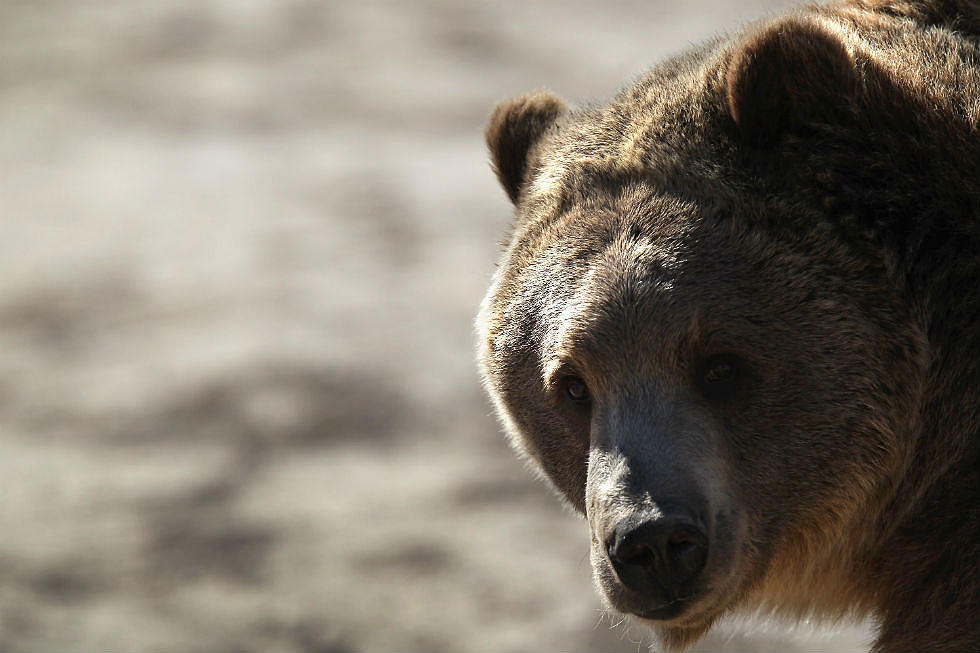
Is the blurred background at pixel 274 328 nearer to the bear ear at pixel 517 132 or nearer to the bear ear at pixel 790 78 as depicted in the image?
the bear ear at pixel 517 132

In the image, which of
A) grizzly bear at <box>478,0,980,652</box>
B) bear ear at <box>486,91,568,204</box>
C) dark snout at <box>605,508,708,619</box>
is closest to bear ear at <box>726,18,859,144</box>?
grizzly bear at <box>478,0,980,652</box>

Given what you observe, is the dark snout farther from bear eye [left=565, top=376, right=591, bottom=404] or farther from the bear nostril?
bear eye [left=565, top=376, right=591, bottom=404]

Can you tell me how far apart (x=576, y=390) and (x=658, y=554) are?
2.20 feet

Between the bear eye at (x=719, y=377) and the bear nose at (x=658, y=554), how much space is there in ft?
1.55

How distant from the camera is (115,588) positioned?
21.2 feet

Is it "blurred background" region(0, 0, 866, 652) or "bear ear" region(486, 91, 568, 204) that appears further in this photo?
"blurred background" region(0, 0, 866, 652)

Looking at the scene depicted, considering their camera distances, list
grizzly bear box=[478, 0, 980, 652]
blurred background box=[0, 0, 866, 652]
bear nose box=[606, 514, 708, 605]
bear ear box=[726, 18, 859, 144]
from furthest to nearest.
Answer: blurred background box=[0, 0, 866, 652] < bear ear box=[726, 18, 859, 144] < grizzly bear box=[478, 0, 980, 652] < bear nose box=[606, 514, 708, 605]

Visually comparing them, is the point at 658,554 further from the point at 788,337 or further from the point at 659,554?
the point at 788,337

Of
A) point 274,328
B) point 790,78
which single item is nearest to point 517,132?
point 790,78

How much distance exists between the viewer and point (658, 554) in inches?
149

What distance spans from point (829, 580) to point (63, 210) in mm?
7493

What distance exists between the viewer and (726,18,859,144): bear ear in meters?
4.07

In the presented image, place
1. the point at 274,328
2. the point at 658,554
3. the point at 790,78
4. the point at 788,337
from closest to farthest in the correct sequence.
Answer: the point at 658,554 < the point at 788,337 < the point at 790,78 < the point at 274,328

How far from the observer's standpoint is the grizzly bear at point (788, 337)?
3.91 metres
